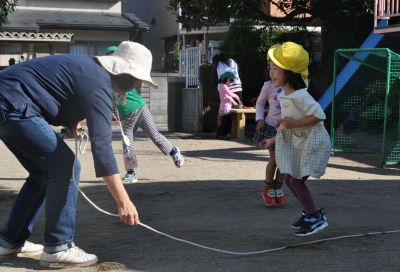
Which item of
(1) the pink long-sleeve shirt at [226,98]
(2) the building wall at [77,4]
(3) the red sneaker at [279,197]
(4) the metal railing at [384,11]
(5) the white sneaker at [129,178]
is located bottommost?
(5) the white sneaker at [129,178]

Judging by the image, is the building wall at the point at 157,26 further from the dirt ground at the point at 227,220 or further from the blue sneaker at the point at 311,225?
the blue sneaker at the point at 311,225

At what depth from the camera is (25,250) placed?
4.79m

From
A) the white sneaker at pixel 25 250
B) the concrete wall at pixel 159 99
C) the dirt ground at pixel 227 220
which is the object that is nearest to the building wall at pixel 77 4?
the concrete wall at pixel 159 99

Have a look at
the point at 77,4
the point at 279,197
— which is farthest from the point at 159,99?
the point at 279,197

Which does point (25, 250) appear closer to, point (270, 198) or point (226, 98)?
point (270, 198)

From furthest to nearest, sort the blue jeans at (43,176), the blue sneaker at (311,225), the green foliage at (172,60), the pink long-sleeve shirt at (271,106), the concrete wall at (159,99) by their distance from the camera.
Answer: the green foliage at (172,60) < the concrete wall at (159,99) < the pink long-sleeve shirt at (271,106) < the blue sneaker at (311,225) < the blue jeans at (43,176)

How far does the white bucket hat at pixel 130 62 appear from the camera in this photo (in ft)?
13.9

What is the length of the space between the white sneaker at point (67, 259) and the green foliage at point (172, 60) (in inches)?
910

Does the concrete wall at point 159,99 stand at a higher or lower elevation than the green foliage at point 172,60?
lower

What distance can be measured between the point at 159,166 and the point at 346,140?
357 cm

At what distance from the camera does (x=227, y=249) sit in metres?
4.91

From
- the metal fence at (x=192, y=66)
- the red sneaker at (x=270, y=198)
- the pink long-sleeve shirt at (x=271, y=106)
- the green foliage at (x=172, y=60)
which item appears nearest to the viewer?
the red sneaker at (x=270, y=198)

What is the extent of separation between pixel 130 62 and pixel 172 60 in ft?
79.2

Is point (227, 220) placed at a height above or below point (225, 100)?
below
